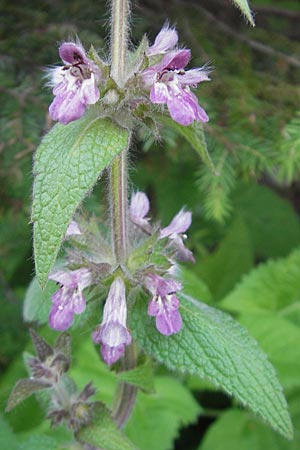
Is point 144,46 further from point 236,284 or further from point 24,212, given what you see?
point 236,284

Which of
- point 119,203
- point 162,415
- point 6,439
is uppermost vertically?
point 119,203

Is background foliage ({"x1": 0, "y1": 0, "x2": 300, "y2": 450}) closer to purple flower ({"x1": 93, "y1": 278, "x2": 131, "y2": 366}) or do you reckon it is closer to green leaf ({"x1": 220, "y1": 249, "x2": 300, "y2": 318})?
green leaf ({"x1": 220, "y1": 249, "x2": 300, "y2": 318})

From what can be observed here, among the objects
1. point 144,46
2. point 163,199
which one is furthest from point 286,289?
point 144,46

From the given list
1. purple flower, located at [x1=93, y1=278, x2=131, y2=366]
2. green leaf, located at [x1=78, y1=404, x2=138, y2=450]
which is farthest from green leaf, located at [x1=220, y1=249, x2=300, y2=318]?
purple flower, located at [x1=93, y1=278, x2=131, y2=366]

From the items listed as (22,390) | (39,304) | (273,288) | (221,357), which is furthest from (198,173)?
(22,390)

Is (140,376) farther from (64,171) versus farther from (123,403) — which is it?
(64,171)

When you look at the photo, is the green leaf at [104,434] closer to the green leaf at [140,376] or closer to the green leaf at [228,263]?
the green leaf at [140,376]

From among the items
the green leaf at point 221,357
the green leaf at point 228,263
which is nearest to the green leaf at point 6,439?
the green leaf at point 221,357
